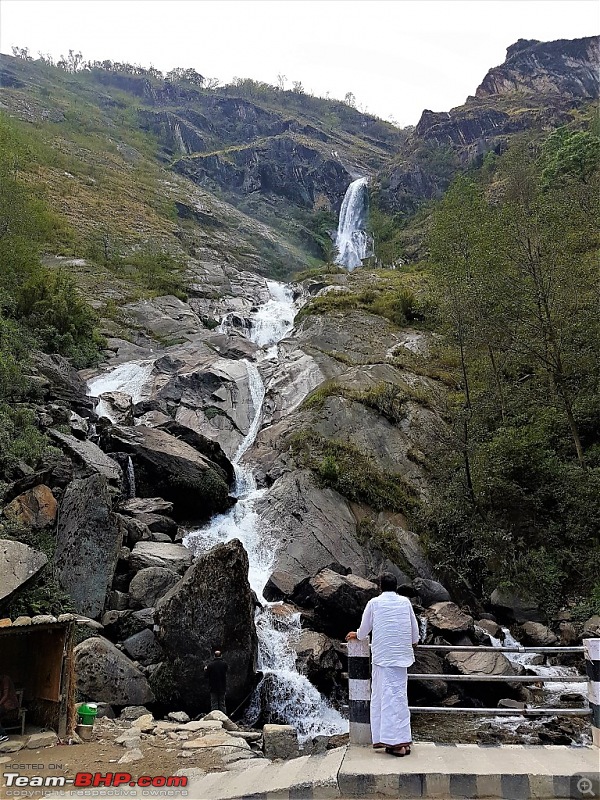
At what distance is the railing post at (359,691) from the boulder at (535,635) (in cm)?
975

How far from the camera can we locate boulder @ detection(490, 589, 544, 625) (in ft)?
48.0

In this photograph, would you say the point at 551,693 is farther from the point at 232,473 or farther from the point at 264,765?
the point at 232,473

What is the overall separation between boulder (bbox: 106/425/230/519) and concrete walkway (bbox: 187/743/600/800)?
12173 mm

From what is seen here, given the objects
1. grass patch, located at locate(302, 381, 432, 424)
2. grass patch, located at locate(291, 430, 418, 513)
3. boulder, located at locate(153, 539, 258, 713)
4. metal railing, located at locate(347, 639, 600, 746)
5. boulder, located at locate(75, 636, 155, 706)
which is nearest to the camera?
metal railing, located at locate(347, 639, 600, 746)

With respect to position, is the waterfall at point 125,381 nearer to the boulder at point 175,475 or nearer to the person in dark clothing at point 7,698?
the boulder at point 175,475

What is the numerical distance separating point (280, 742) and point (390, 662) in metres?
3.48

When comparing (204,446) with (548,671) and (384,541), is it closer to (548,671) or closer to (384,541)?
(384,541)

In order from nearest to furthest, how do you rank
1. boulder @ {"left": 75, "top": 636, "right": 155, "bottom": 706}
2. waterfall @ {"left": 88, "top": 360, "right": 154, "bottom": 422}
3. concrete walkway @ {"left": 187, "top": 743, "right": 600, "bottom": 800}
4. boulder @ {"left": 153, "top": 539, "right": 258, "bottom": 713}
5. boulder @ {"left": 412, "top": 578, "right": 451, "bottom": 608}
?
concrete walkway @ {"left": 187, "top": 743, "right": 600, "bottom": 800} → boulder @ {"left": 75, "top": 636, "right": 155, "bottom": 706} → boulder @ {"left": 153, "top": 539, "right": 258, "bottom": 713} → boulder @ {"left": 412, "top": 578, "right": 451, "bottom": 608} → waterfall @ {"left": 88, "top": 360, "right": 154, "bottom": 422}

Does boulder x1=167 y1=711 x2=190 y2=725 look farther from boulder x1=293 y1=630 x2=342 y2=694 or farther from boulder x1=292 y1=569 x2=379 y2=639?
boulder x1=292 y1=569 x2=379 y2=639

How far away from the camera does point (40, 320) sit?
26.1m

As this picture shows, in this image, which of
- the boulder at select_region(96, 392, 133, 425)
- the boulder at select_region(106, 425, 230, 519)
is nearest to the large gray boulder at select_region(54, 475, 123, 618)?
the boulder at select_region(106, 425, 230, 519)

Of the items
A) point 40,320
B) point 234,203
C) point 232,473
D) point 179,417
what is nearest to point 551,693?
point 232,473

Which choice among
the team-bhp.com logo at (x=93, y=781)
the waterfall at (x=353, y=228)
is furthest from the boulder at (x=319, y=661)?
the waterfall at (x=353, y=228)

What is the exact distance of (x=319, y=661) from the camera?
10.7m
